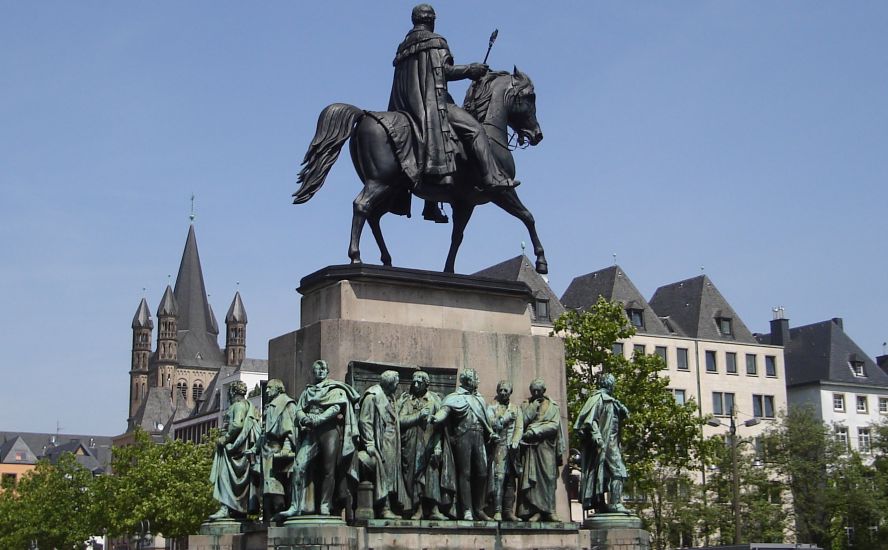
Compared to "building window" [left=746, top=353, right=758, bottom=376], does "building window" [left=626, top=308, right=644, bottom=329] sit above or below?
above

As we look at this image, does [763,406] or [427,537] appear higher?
[763,406]

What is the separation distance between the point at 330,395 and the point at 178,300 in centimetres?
16542

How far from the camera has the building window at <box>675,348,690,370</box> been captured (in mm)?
69188

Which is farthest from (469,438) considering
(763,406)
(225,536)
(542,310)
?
(763,406)

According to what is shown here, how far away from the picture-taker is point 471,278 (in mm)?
15375

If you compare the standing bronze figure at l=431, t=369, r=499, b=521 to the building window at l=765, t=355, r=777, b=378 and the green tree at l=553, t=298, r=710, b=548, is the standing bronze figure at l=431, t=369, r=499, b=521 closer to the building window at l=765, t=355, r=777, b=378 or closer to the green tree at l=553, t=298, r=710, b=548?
the green tree at l=553, t=298, r=710, b=548

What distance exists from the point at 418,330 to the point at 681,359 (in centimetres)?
5677

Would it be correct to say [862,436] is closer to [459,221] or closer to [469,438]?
[459,221]

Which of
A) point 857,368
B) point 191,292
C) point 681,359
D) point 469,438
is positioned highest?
point 191,292

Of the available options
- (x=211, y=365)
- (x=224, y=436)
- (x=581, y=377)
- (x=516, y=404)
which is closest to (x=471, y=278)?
(x=516, y=404)

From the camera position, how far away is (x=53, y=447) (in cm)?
14162

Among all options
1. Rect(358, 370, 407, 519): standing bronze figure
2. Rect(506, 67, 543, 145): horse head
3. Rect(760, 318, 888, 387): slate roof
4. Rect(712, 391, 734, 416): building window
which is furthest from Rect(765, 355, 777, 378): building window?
Rect(358, 370, 407, 519): standing bronze figure

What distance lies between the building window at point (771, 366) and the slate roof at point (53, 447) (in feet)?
231

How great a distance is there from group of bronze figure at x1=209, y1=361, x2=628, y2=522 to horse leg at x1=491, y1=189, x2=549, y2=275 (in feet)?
6.99
